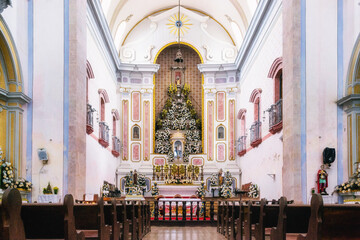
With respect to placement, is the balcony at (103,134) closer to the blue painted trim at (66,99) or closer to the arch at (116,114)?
the arch at (116,114)

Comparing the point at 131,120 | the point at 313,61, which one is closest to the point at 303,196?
the point at 313,61

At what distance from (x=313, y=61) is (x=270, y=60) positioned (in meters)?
4.05

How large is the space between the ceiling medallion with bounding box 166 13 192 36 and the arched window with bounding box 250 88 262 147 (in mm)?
6347

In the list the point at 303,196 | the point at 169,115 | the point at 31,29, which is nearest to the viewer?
the point at 303,196

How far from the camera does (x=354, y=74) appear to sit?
1095 centimetres

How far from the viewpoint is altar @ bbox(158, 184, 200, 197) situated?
20.7 metres

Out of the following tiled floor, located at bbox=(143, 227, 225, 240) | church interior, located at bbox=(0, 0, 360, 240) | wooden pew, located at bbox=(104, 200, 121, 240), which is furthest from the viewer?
tiled floor, located at bbox=(143, 227, 225, 240)

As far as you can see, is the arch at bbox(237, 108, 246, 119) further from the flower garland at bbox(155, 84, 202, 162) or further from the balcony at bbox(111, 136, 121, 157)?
the balcony at bbox(111, 136, 121, 157)

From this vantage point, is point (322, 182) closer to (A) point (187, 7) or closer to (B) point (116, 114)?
(B) point (116, 114)

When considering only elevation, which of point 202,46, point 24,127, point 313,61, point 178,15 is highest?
point 178,15

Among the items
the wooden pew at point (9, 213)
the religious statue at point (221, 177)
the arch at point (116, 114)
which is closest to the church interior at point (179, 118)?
the wooden pew at point (9, 213)

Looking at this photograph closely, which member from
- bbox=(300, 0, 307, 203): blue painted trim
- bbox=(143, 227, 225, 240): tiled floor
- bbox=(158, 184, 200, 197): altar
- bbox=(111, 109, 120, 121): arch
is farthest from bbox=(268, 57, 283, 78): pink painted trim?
bbox=(111, 109, 120, 121): arch

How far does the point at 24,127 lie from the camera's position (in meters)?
11.7

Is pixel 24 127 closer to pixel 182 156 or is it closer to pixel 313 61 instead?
pixel 313 61
